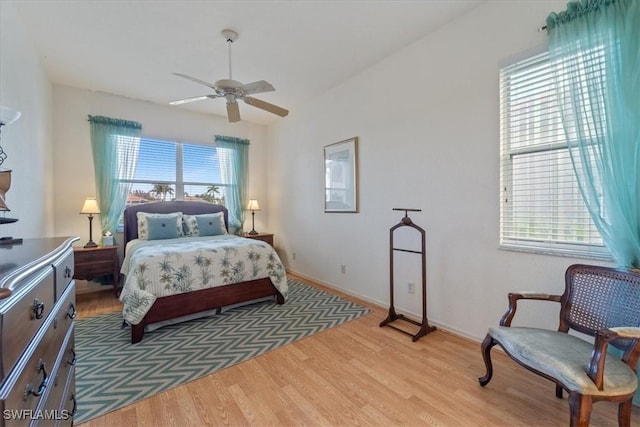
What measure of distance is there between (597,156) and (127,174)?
17.3ft

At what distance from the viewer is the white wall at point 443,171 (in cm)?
226

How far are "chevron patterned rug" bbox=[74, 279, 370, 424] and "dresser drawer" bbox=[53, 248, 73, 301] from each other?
0.91 m

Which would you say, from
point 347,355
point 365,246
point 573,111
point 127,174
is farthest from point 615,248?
point 127,174

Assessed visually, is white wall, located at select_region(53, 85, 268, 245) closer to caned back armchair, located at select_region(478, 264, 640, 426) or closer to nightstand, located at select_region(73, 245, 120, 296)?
nightstand, located at select_region(73, 245, 120, 296)

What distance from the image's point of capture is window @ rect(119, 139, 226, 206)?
4.43 metres

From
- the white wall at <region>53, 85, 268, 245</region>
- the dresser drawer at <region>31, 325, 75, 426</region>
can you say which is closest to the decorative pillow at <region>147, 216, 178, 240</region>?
the white wall at <region>53, 85, 268, 245</region>

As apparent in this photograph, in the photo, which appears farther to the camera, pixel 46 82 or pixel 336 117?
pixel 336 117

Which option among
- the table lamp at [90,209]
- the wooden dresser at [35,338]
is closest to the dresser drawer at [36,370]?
the wooden dresser at [35,338]

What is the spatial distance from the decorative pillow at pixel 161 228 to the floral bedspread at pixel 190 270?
528mm

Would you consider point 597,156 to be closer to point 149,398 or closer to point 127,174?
A: point 149,398

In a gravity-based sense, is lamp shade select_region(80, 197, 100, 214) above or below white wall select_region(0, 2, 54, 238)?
below

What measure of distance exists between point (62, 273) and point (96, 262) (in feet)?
9.93

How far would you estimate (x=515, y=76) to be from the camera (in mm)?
2221

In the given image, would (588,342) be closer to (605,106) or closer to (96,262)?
(605,106)
